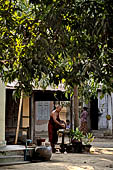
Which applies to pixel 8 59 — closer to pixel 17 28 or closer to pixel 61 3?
pixel 17 28

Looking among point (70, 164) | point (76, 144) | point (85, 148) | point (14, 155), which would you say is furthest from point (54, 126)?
point (70, 164)

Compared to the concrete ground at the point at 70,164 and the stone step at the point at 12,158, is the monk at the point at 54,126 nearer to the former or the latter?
the concrete ground at the point at 70,164

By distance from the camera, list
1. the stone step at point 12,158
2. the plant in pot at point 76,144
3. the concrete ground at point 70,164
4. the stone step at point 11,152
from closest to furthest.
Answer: the concrete ground at point 70,164
the stone step at point 12,158
the stone step at point 11,152
the plant in pot at point 76,144

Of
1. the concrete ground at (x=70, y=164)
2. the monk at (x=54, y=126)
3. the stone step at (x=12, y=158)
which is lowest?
the concrete ground at (x=70, y=164)

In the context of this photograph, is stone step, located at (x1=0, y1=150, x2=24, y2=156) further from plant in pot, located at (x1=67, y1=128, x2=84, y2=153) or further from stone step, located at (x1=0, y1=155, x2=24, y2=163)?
plant in pot, located at (x1=67, y1=128, x2=84, y2=153)

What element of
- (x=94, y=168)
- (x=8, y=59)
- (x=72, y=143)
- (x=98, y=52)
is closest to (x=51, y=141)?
(x=72, y=143)

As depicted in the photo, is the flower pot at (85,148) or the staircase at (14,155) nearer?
the staircase at (14,155)

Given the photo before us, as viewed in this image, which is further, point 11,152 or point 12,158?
point 11,152

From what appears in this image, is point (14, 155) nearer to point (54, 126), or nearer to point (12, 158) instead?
point (12, 158)

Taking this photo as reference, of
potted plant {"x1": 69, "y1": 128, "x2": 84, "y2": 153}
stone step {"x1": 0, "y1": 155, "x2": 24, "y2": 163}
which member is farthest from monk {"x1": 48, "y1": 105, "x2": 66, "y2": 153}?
stone step {"x1": 0, "y1": 155, "x2": 24, "y2": 163}

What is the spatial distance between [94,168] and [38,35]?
411 cm

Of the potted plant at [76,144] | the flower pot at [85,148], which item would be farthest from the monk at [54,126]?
the flower pot at [85,148]

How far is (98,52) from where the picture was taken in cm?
393

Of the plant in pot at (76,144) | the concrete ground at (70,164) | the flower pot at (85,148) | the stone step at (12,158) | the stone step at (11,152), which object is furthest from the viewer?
the flower pot at (85,148)
